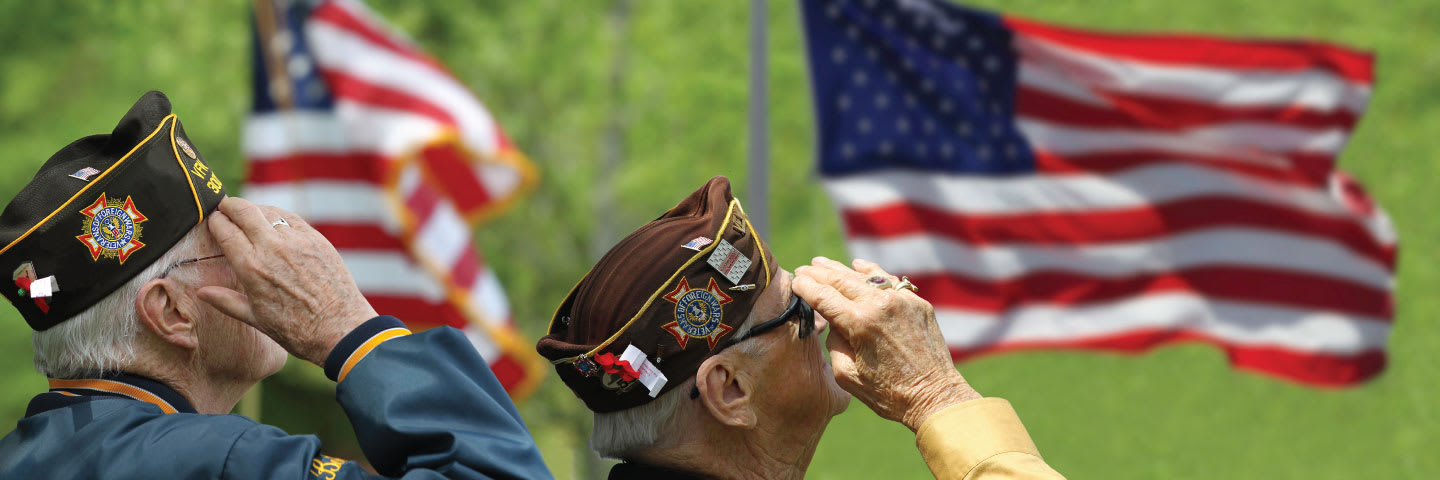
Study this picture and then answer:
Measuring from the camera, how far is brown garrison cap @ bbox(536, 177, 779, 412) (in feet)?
9.11

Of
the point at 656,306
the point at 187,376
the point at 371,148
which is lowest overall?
the point at 371,148

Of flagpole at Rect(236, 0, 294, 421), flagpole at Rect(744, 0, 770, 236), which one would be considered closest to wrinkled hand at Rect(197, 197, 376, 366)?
flagpole at Rect(744, 0, 770, 236)

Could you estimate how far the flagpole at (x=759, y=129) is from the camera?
724cm

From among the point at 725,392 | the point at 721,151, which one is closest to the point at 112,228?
the point at 725,392

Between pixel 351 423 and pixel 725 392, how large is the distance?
36.3 inches

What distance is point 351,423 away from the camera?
2.23 meters

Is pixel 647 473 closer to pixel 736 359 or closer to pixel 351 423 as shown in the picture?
pixel 736 359

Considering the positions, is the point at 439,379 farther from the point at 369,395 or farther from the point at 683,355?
the point at 683,355

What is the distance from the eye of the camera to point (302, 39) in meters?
9.68

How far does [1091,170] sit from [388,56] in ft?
16.9

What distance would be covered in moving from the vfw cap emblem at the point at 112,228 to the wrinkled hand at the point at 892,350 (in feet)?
4.42

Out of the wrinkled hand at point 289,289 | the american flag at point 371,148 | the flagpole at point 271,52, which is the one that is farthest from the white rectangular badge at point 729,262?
the flagpole at point 271,52

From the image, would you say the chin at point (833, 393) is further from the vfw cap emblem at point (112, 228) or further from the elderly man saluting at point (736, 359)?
the vfw cap emblem at point (112, 228)

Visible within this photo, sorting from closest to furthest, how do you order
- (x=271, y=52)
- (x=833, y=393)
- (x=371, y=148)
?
1. (x=833, y=393)
2. (x=371, y=148)
3. (x=271, y=52)
